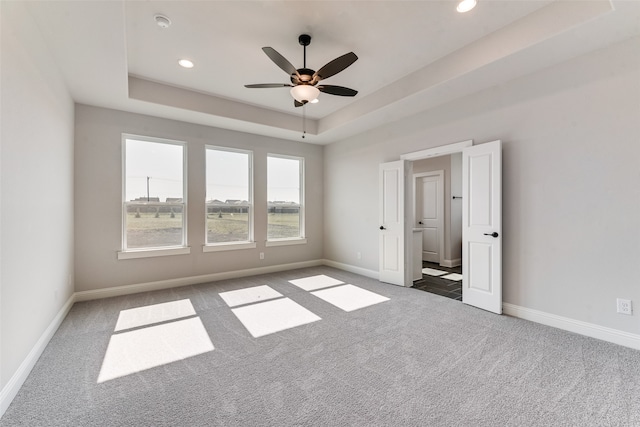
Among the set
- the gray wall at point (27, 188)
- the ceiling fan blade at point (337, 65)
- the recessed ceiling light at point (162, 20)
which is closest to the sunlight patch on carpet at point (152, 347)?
the gray wall at point (27, 188)

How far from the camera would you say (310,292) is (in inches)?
169

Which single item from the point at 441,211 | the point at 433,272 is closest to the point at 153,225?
the point at 433,272

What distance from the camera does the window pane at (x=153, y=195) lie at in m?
4.41

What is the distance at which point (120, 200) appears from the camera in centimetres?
424

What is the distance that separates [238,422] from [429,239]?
6250 mm

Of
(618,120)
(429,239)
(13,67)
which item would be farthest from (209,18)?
(429,239)

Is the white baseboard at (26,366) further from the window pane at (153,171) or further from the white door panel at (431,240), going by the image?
the white door panel at (431,240)

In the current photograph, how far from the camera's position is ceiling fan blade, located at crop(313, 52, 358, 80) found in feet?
8.55

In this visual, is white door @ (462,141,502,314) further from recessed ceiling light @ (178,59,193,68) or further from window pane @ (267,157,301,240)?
recessed ceiling light @ (178,59,193,68)

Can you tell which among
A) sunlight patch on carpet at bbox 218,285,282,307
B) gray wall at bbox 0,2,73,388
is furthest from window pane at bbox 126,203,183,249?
sunlight patch on carpet at bbox 218,285,282,307

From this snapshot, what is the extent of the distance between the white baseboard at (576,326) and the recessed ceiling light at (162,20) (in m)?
4.88

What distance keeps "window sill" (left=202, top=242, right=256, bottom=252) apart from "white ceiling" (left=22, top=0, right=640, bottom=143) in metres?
2.28

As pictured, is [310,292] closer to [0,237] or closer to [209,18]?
[0,237]

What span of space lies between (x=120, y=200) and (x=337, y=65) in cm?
379
